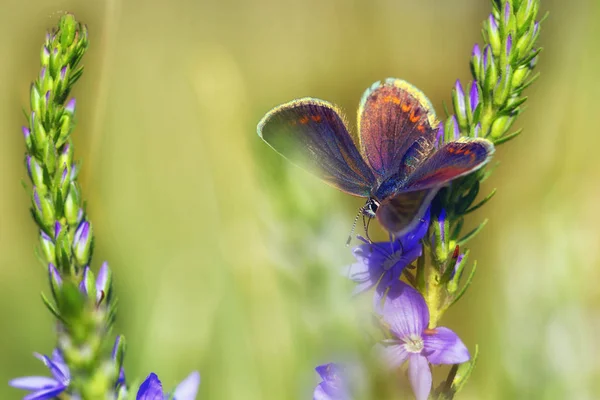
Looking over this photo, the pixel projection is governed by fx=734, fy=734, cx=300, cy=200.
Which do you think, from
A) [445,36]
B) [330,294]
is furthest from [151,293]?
[445,36]

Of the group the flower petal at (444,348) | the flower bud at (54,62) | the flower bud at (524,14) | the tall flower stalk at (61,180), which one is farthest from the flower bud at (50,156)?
the flower bud at (524,14)

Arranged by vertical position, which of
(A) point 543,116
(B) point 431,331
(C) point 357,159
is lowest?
(B) point 431,331

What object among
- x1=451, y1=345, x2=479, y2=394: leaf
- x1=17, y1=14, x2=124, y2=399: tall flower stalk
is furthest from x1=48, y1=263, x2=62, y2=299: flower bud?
x1=451, y1=345, x2=479, y2=394: leaf

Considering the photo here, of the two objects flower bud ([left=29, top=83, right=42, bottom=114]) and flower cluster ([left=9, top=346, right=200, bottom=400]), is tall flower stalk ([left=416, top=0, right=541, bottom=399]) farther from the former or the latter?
flower bud ([left=29, top=83, right=42, bottom=114])

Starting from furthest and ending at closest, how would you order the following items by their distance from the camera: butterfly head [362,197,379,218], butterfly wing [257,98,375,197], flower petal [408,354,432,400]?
butterfly head [362,197,379,218] < butterfly wing [257,98,375,197] < flower petal [408,354,432,400]

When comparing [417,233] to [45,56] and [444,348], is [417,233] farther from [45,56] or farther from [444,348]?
[45,56]

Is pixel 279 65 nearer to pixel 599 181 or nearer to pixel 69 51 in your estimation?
pixel 599 181
